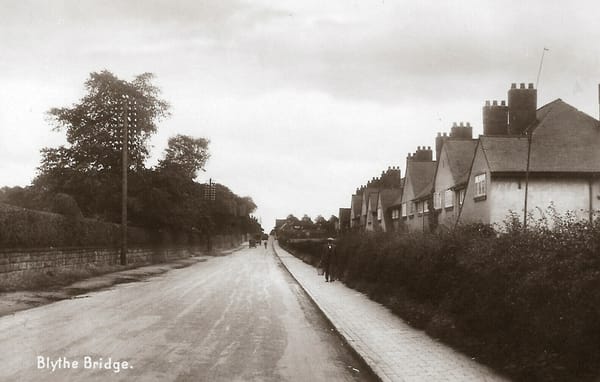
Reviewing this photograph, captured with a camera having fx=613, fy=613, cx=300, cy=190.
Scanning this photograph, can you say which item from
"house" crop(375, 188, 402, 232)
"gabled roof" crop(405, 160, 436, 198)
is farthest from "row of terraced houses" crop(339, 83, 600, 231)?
"house" crop(375, 188, 402, 232)

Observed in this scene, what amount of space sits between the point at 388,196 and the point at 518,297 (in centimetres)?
5314

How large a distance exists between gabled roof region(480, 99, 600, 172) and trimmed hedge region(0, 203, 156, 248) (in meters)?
19.2

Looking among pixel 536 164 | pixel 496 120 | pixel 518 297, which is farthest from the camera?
pixel 496 120

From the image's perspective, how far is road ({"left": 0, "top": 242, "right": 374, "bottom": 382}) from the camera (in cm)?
722

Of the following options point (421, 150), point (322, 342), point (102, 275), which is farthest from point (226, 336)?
point (421, 150)

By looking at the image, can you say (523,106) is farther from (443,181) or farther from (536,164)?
(443,181)

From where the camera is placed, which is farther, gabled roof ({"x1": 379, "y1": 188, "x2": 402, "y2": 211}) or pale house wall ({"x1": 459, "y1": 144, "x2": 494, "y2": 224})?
gabled roof ({"x1": 379, "y1": 188, "x2": 402, "y2": 211})

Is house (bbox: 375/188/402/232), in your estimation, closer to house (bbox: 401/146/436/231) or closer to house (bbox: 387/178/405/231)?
house (bbox: 387/178/405/231)

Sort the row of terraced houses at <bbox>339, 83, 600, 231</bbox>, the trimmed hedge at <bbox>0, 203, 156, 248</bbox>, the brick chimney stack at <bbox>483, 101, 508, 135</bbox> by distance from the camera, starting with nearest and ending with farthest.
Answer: the trimmed hedge at <bbox>0, 203, 156, 248</bbox>, the row of terraced houses at <bbox>339, 83, 600, 231</bbox>, the brick chimney stack at <bbox>483, 101, 508, 135</bbox>

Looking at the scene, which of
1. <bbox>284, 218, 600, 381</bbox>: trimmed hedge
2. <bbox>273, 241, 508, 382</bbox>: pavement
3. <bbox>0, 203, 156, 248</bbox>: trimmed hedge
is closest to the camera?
<bbox>284, 218, 600, 381</bbox>: trimmed hedge

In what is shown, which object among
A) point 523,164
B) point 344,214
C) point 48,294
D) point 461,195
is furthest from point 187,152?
point 344,214

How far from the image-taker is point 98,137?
41312 mm

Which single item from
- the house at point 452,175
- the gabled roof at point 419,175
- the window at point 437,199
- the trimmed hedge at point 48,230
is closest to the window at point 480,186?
the house at point 452,175

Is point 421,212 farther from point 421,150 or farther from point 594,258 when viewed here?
point 594,258
